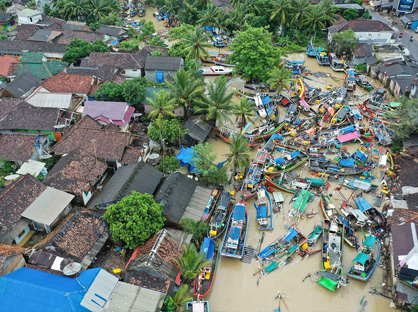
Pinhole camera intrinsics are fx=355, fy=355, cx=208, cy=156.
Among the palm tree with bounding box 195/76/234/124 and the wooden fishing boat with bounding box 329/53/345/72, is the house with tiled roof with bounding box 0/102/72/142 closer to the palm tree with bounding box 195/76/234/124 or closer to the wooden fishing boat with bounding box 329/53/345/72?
the palm tree with bounding box 195/76/234/124

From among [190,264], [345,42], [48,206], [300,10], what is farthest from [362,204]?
[300,10]

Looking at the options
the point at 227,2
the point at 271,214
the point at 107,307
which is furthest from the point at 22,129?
the point at 227,2

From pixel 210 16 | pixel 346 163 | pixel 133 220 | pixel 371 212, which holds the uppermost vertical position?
pixel 210 16

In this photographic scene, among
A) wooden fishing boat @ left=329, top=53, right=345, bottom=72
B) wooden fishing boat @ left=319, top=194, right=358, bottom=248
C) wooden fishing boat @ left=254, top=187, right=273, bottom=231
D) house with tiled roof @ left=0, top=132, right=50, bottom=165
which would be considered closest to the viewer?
wooden fishing boat @ left=319, top=194, right=358, bottom=248

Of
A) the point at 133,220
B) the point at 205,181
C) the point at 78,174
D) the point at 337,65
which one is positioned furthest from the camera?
the point at 337,65

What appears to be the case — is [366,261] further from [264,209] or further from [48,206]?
[48,206]

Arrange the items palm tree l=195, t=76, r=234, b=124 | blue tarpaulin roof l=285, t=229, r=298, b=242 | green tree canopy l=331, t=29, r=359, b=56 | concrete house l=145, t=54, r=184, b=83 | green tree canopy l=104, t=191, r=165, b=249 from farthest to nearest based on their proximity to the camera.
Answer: green tree canopy l=331, t=29, r=359, b=56 < concrete house l=145, t=54, r=184, b=83 < palm tree l=195, t=76, r=234, b=124 < blue tarpaulin roof l=285, t=229, r=298, b=242 < green tree canopy l=104, t=191, r=165, b=249

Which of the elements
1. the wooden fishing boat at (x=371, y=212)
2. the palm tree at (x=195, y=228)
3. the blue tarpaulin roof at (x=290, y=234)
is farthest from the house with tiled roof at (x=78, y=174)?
the wooden fishing boat at (x=371, y=212)

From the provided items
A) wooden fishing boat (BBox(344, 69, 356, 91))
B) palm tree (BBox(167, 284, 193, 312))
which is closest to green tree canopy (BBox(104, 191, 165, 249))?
palm tree (BBox(167, 284, 193, 312))
